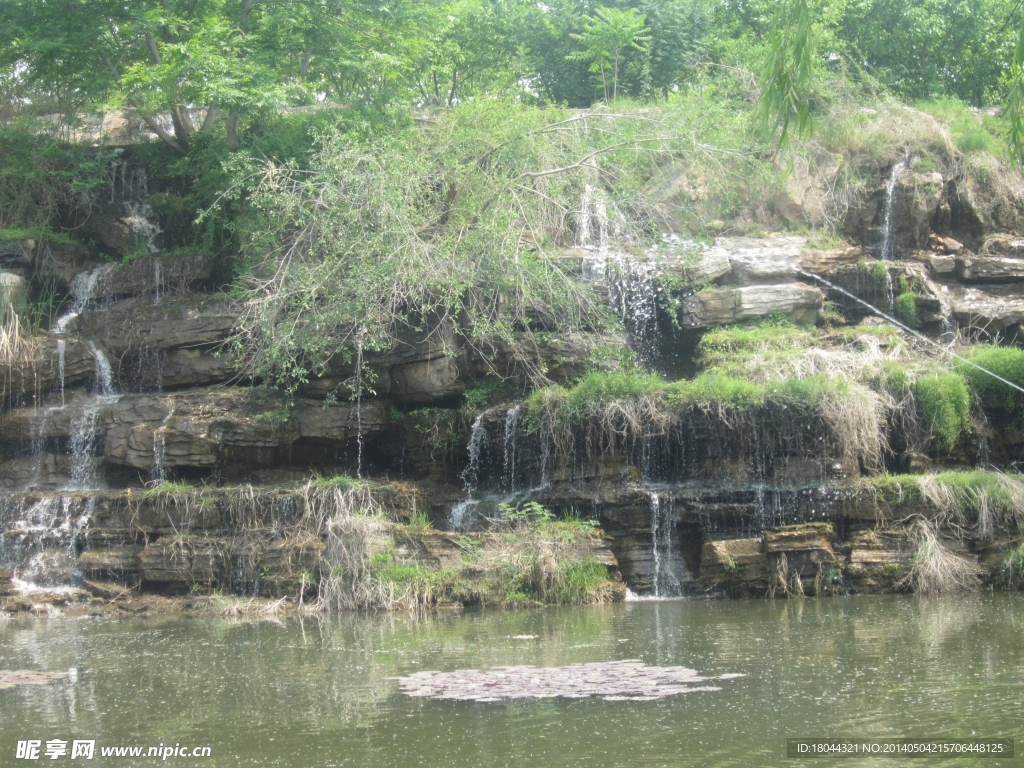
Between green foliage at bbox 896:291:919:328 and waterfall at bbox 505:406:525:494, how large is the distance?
745 centimetres

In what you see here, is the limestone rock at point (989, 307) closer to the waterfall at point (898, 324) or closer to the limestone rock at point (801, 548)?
the waterfall at point (898, 324)

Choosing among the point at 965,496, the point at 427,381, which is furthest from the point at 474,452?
the point at 965,496

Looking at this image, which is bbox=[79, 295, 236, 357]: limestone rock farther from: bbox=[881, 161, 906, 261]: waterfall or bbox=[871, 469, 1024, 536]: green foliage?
bbox=[881, 161, 906, 261]: waterfall

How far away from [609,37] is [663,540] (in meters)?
15.5

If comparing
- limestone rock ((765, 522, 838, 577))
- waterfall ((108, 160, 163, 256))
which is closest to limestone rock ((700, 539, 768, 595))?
limestone rock ((765, 522, 838, 577))

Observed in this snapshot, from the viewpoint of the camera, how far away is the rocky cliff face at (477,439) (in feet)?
45.6

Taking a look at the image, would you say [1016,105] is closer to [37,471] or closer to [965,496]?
[965,496]

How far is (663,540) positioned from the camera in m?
14.3

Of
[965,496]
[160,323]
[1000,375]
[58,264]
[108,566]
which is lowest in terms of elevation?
[108,566]

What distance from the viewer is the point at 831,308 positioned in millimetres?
19219

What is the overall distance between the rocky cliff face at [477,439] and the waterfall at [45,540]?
0.03 metres

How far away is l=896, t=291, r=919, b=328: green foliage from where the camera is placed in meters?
18.7

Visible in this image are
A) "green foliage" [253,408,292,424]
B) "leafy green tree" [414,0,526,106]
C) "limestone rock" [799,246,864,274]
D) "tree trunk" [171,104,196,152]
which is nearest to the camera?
"green foliage" [253,408,292,424]

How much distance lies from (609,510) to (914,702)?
323 inches
